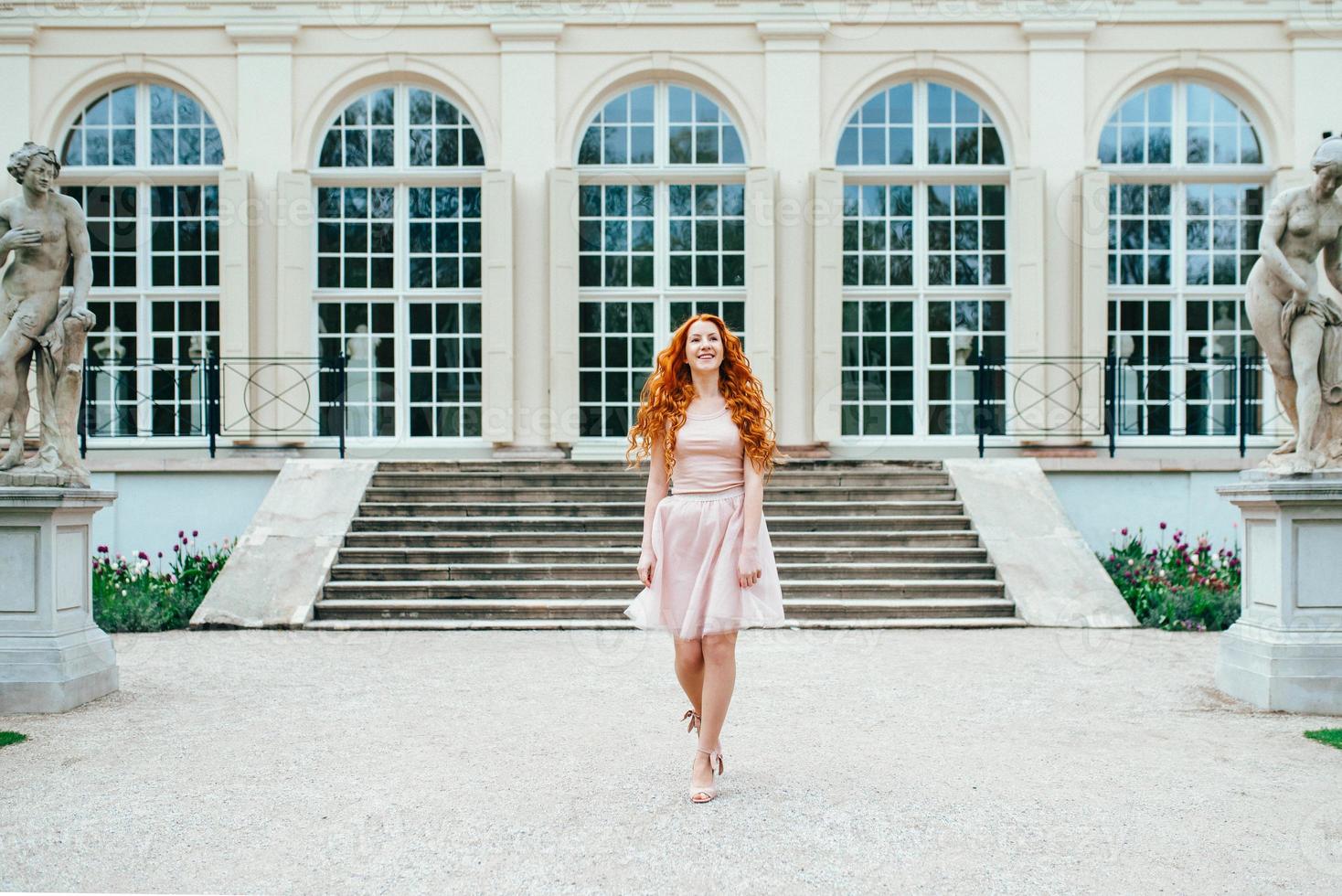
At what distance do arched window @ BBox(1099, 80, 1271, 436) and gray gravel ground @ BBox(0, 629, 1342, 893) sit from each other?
300 inches

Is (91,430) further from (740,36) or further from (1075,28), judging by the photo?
(1075,28)

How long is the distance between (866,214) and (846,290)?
3.23 feet

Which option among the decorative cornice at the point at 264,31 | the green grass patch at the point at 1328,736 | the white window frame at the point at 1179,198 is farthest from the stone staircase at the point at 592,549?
the decorative cornice at the point at 264,31

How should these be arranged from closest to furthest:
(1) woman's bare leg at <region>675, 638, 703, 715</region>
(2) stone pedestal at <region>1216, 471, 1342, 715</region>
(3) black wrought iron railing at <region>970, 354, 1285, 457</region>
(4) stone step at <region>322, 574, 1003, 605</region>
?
1. (1) woman's bare leg at <region>675, 638, 703, 715</region>
2. (2) stone pedestal at <region>1216, 471, 1342, 715</region>
3. (4) stone step at <region>322, 574, 1003, 605</region>
4. (3) black wrought iron railing at <region>970, 354, 1285, 457</region>

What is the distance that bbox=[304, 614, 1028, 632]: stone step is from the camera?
30.3 ft

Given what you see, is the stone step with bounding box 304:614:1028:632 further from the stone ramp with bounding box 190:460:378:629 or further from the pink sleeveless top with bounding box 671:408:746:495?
the pink sleeveless top with bounding box 671:408:746:495

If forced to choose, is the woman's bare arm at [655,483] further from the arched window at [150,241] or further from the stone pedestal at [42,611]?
the arched window at [150,241]

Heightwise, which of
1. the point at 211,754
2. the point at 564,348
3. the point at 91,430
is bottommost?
the point at 211,754

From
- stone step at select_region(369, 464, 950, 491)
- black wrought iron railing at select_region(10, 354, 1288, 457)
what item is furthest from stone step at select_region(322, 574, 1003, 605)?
black wrought iron railing at select_region(10, 354, 1288, 457)

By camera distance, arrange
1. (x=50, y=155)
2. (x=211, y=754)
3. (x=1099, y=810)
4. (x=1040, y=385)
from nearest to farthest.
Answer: (x=1099, y=810), (x=211, y=754), (x=50, y=155), (x=1040, y=385)

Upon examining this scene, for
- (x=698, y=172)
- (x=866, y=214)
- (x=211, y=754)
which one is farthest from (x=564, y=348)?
(x=211, y=754)

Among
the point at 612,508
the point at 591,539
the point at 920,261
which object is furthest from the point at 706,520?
the point at 920,261

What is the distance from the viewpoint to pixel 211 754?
17.1 ft

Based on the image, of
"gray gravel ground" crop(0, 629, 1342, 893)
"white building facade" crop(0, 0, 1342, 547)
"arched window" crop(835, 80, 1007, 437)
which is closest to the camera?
"gray gravel ground" crop(0, 629, 1342, 893)
